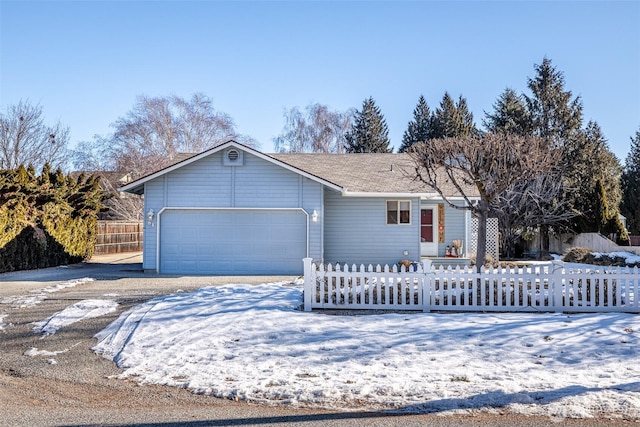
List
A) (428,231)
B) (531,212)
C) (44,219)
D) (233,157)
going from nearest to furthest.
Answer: (233,157)
(44,219)
(428,231)
(531,212)

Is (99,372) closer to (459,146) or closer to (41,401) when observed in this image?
(41,401)

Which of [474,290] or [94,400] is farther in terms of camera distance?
[474,290]

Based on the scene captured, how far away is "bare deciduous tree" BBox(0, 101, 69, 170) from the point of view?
3228 cm

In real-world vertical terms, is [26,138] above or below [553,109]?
below

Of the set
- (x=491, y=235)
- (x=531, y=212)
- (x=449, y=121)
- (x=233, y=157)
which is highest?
(x=449, y=121)

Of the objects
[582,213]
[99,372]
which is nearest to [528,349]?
[99,372]

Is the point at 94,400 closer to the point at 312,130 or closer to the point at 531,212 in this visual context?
the point at 531,212

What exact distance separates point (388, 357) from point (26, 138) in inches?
1320

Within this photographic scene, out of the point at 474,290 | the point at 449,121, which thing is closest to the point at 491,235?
the point at 474,290

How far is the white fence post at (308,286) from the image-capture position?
928 centimetres

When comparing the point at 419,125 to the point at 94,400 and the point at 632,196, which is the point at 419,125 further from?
the point at 94,400

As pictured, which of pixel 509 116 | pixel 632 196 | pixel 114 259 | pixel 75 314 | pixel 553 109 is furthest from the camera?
pixel 632 196

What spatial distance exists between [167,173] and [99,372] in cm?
1084

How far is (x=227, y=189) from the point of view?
1628 centimetres
